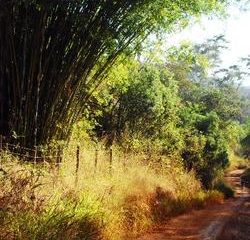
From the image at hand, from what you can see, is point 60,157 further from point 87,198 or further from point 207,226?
point 207,226

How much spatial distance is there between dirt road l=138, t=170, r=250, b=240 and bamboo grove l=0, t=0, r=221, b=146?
287 centimetres

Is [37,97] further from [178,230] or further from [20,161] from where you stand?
[178,230]

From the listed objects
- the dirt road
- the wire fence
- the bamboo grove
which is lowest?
the dirt road

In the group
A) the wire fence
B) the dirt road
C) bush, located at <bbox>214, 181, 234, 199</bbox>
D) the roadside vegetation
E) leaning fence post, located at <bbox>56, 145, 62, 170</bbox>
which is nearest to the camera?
the roadside vegetation

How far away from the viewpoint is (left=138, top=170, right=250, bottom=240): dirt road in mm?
10680

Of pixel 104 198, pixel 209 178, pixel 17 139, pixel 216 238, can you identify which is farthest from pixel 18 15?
pixel 209 178

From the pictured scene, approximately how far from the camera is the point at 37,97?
989cm

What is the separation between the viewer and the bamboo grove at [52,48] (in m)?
9.52

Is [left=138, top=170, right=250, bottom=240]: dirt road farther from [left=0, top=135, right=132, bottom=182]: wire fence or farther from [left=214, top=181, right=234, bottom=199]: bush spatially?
[left=214, top=181, right=234, bottom=199]: bush

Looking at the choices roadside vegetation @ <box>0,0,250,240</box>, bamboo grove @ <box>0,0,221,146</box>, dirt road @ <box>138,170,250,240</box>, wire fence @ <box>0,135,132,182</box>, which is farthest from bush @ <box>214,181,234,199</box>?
bamboo grove @ <box>0,0,221,146</box>

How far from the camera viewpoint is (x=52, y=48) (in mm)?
9891

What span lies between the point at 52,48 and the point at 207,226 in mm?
5493

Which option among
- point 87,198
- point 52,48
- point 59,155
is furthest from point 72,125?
point 87,198

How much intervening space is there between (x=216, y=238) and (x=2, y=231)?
17.1 ft
